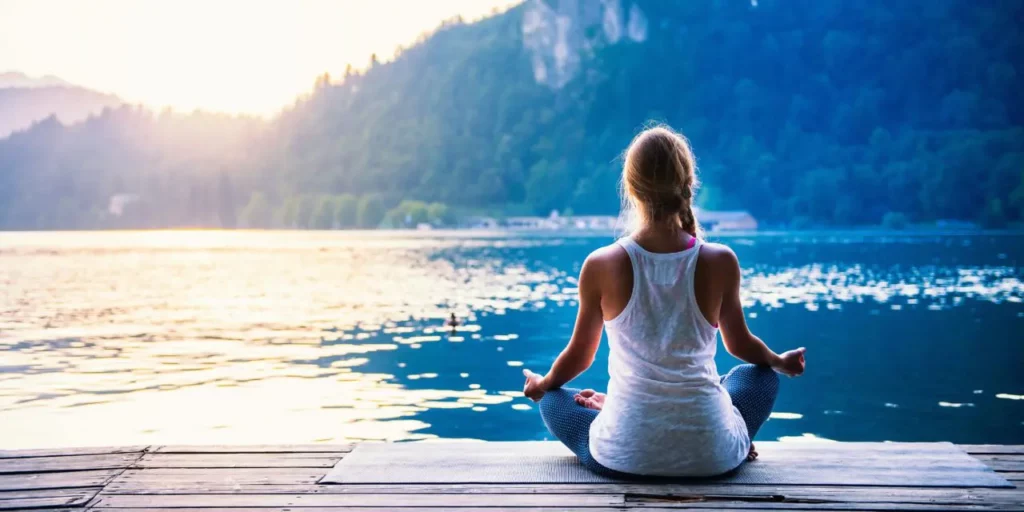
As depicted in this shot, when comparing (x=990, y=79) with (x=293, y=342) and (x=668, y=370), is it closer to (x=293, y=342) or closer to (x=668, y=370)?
(x=293, y=342)

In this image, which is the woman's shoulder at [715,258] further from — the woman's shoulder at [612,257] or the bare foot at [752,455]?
the bare foot at [752,455]

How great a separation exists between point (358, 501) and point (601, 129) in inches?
4446

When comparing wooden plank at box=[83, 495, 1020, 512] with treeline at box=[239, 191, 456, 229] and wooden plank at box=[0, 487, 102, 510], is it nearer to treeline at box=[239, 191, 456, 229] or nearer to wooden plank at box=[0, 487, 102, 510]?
wooden plank at box=[0, 487, 102, 510]

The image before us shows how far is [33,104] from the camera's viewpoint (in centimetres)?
12100

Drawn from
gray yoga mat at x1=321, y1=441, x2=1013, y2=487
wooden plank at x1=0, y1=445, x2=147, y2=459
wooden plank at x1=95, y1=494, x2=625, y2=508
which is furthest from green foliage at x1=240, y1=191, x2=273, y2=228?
wooden plank at x1=95, y1=494, x2=625, y2=508

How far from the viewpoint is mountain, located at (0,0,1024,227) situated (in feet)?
314

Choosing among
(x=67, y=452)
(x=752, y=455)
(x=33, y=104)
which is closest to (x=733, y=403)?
(x=752, y=455)

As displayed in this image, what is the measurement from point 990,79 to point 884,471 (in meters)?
110

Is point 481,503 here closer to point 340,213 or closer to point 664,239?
point 664,239

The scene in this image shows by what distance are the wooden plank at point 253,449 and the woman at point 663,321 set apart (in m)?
1.00

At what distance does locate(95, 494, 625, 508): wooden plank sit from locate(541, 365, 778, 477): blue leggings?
0.34 m

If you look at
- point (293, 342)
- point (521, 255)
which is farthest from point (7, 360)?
point (521, 255)

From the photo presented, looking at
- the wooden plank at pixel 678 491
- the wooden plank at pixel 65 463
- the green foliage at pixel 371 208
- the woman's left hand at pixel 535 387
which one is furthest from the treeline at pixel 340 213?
the wooden plank at pixel 678 491

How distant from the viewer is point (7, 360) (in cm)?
1310
